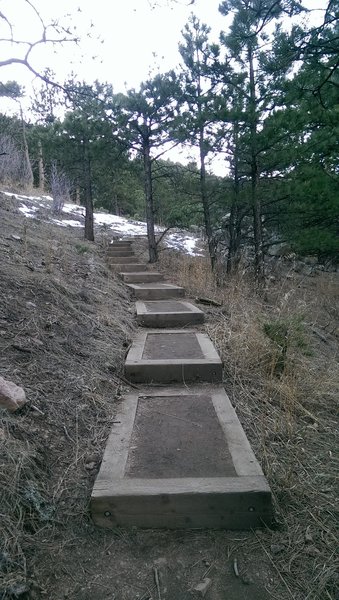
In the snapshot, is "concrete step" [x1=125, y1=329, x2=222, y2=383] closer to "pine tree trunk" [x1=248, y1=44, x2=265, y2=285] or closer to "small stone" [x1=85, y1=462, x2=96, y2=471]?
"small stone" [x1=85, y1=462, x2=96, y2=471]

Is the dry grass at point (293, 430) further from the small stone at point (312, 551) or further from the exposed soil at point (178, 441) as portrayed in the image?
the exposed soil at point (178, 441)

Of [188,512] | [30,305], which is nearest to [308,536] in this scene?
[188,512]

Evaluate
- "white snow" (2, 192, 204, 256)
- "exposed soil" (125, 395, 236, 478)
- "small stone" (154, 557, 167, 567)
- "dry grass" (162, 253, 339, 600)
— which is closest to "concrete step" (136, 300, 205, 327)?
"dry grass" (162, 253, 339, 600)

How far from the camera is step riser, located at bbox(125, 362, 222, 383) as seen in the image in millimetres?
2746

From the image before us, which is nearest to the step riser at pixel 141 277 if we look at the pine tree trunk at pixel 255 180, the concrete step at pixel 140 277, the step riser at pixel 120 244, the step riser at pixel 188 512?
the concrete step at pixel 140 277

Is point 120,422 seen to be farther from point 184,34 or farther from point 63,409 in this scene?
point 184,34

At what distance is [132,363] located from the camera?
2791 mm

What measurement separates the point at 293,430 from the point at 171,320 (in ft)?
7.53

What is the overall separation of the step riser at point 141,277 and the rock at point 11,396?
16.8 ft

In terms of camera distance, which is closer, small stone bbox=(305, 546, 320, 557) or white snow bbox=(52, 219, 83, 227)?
small stone bbox=(305, 546, 320, 557)

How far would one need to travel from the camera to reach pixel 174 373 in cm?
276

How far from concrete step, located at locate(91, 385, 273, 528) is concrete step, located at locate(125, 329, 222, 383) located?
1.60 feet

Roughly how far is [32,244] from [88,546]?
4.70 meters

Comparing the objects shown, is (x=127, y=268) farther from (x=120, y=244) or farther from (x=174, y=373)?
(x=174, y=373)
